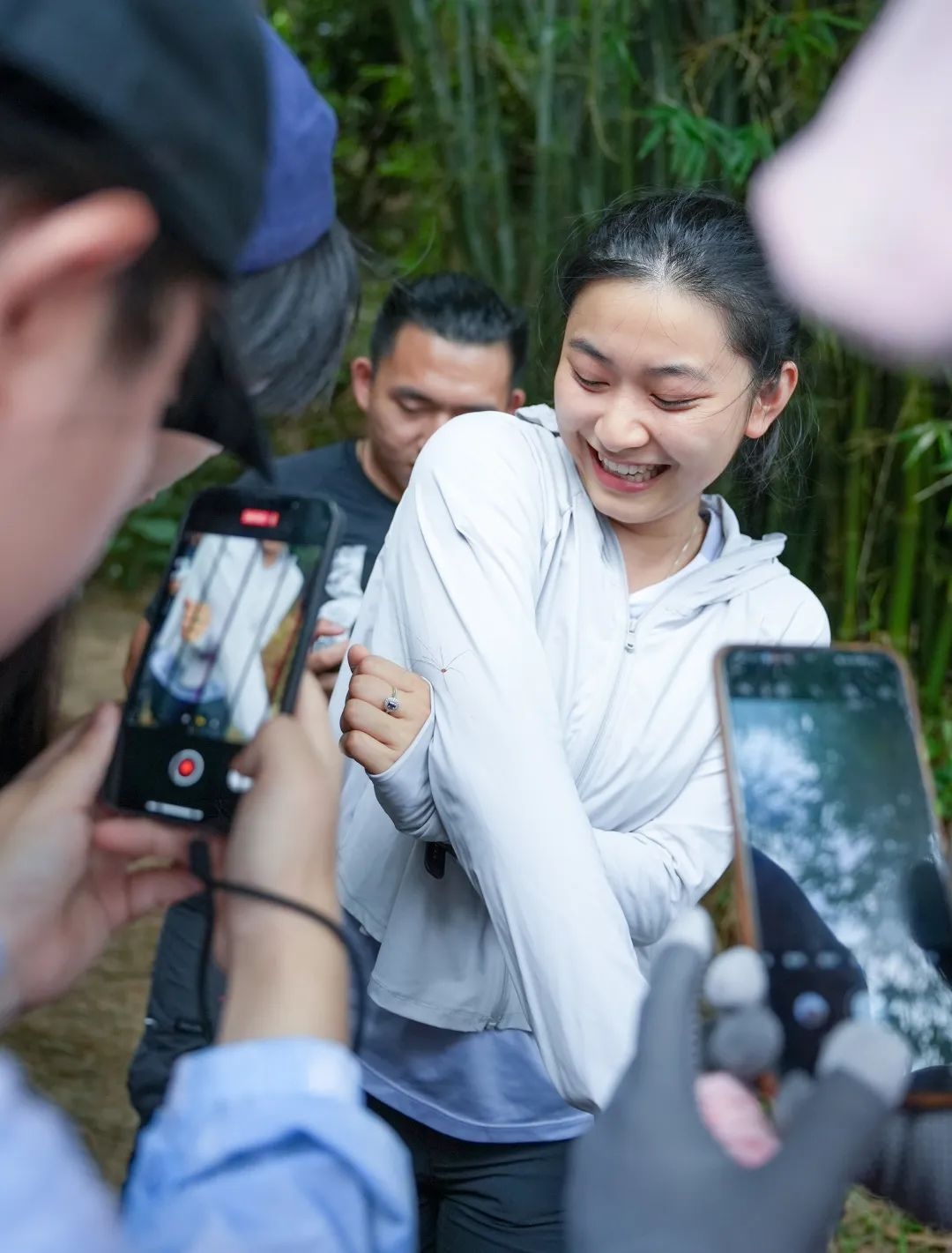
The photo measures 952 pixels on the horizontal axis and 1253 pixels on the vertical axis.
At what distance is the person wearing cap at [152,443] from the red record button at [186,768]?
94 millimetres

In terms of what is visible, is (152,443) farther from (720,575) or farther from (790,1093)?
(720,575)

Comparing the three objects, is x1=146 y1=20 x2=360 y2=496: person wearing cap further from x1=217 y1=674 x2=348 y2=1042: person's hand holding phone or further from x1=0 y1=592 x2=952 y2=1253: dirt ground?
x1=0 y1=592 x2=952 y2=1253: dirt ground

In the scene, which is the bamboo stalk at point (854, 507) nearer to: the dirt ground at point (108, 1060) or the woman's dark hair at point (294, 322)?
the dirt ground at point (108, 1060)

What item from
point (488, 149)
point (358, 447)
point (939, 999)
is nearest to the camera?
point (939, 999)

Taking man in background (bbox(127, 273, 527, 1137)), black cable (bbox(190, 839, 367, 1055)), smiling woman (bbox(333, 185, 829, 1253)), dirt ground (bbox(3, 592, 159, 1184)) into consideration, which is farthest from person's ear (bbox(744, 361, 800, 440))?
dirt ground (bbox(3, 592, 159, 1184))

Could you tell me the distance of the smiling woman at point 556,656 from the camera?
41.3 inches

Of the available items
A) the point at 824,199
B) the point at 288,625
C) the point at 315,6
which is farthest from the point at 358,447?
the point at 315,6

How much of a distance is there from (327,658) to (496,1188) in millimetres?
548

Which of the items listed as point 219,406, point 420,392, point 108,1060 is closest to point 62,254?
point 219,406

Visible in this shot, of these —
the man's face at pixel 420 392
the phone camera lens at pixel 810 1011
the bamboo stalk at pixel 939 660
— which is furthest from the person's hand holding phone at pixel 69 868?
the bamboo stalk at pixel 939 660

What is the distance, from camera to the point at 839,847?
78cm

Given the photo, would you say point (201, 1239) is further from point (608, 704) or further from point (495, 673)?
point (608, 704)

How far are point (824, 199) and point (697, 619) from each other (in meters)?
0.68

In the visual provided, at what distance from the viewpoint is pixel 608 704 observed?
1.11m
